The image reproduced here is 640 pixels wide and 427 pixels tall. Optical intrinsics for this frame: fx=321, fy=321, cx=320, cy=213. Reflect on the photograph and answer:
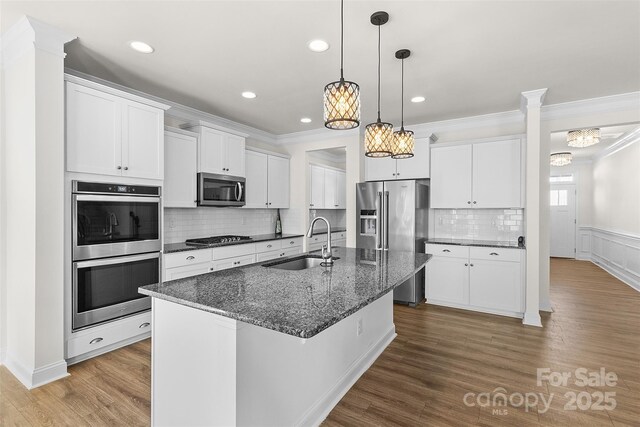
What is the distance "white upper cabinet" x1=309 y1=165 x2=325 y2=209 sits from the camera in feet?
19.8

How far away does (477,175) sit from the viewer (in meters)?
4.34

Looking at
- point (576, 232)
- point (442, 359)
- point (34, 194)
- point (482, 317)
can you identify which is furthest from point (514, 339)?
point (576, 232)

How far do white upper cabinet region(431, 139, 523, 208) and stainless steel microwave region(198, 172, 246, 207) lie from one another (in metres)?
2.75

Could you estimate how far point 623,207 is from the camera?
586cm

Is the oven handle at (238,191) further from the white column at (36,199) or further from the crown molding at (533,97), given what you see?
the crown molding at (533,97)

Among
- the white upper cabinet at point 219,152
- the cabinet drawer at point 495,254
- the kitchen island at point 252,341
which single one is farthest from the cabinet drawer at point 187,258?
the cabinet drawer at point 495,254

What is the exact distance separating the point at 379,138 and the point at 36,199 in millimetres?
2501

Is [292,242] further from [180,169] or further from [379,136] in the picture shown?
[379,136]

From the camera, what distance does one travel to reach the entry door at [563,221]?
324 inches

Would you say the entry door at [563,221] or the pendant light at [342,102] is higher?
the pendant light at [342,102]

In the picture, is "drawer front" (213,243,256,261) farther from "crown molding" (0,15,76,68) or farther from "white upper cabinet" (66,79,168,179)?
"crown molding" (0,15,76,68)

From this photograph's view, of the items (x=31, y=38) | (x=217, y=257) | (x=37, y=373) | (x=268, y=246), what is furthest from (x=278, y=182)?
(x=37, y=373)

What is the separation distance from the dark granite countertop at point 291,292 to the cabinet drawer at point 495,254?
2175 millimetres

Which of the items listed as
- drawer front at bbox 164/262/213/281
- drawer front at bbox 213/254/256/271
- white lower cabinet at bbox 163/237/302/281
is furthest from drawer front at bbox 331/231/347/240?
drawer front at bbox 164/262/213/281
